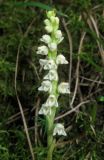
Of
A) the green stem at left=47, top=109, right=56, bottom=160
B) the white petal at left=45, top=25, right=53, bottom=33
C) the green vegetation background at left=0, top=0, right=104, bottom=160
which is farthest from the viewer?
the green vegetation background at left=0, top=0, right=104, bottom=160

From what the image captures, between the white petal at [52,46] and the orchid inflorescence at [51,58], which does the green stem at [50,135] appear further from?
the white petal at [52,46]

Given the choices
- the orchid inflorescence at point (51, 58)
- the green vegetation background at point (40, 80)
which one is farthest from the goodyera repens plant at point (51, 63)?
the green vegetation background at point (40, 80)

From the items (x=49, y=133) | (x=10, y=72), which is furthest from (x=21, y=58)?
(x=49, y=133)

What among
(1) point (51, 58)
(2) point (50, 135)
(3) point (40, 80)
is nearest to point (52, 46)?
(1) point (51, 58)

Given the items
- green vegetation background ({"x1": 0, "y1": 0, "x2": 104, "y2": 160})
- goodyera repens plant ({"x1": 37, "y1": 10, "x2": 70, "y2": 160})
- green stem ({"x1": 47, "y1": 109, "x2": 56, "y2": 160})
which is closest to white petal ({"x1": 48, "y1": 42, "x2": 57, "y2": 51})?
goodyera repens plant ({"x1": 37, "y1": 10, "x2": 70, "y2": 160})

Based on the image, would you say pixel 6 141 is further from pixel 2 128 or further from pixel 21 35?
pixel 21 35

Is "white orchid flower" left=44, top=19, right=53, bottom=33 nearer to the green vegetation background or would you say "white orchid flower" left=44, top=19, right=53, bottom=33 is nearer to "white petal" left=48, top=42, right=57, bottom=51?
"white petal" left=48, top=42, right=57, bottom=51

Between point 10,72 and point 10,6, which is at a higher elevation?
point 10,6

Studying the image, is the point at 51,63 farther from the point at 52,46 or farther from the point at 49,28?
the point at 49,28
